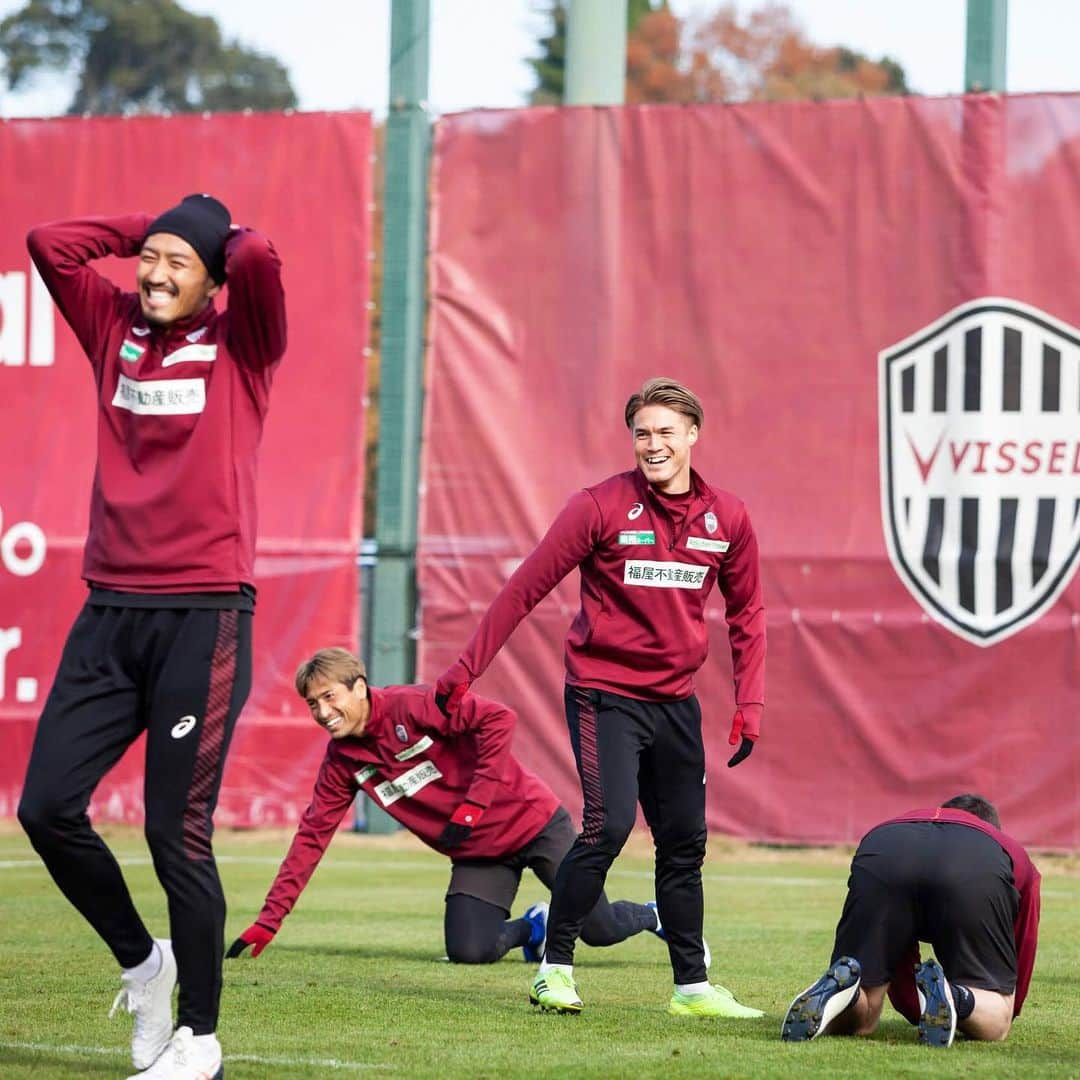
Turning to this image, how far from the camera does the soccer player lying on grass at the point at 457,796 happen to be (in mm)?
6492

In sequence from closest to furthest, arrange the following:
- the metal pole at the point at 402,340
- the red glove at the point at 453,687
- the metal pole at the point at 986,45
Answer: the red glove at the point at 453,687
the metal pole at the point at 986,45
the metal pole at the point at 402,340

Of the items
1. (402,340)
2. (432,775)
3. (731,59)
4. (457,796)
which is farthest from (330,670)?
(731,59)

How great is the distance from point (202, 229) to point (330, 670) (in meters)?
2.37

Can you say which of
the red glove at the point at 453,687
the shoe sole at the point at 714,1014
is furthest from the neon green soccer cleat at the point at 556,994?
the red glove at the point at 453,687

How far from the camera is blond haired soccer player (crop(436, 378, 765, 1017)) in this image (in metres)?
5.48

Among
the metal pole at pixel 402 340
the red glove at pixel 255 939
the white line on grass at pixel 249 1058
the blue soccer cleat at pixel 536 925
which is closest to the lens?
the white line on grass at pixel 249 1058

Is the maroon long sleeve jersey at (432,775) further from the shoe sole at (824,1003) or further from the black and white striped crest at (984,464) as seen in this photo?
the black and white striped crest at (984,464)

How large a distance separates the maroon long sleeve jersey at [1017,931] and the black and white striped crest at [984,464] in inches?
243

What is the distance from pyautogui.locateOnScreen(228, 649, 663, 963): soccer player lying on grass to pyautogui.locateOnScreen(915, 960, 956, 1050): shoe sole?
71.6 inches

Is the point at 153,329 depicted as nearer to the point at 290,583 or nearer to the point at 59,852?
the point at 59,852

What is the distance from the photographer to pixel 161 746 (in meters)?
4.27

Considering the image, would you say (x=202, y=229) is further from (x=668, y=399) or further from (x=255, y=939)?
(x=255, y=939)

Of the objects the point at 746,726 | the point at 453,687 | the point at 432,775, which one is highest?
the point at 453,687

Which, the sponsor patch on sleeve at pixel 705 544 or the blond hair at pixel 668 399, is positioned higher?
the blond hair at pixel 668 399
